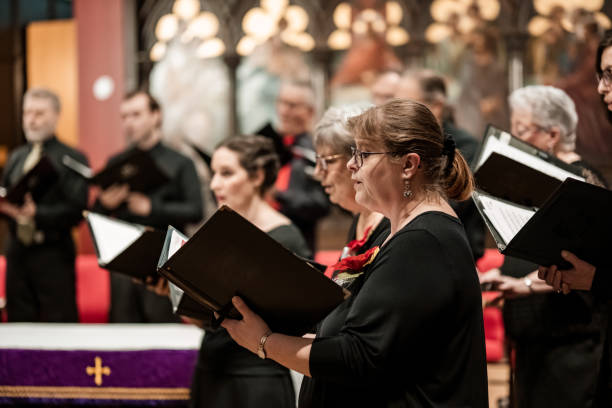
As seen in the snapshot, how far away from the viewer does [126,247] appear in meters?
2.96

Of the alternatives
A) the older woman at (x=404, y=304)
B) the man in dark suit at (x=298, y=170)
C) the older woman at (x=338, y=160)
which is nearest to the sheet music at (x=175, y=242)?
the older woman at (x=404, y=304)

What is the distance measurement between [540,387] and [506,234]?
107 cm

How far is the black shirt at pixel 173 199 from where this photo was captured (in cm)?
470

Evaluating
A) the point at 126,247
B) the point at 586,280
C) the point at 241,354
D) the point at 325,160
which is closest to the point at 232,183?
the point at 126,247

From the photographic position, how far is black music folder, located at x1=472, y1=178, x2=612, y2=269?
1.87m

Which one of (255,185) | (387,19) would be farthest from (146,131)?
(387,19)

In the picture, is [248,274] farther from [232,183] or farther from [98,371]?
[98,371]

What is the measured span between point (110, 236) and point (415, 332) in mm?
Result: 1843

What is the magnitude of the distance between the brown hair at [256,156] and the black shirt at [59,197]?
2.00 metres

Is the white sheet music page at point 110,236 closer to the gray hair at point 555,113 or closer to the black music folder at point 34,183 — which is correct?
the black music folder at point 34,183

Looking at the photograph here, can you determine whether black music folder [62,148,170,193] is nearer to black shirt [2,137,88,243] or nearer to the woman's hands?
black shirt [2,137,88,243]

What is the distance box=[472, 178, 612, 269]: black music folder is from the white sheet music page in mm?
1525

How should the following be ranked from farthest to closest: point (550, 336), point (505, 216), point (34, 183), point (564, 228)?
point (34, 183) < point (550, 336) < point (505, 216) < point (564, 228)

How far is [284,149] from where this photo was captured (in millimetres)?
4086
